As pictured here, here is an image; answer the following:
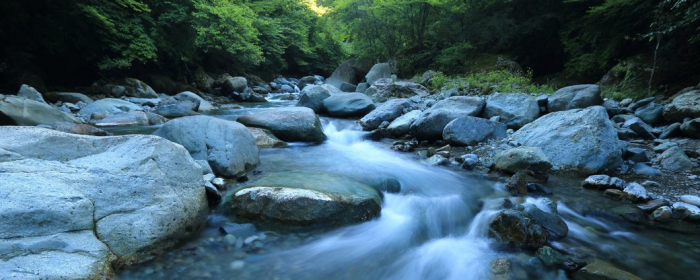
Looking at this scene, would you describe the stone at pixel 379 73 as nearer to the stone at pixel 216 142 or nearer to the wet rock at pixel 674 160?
the stone at pixel 216 142

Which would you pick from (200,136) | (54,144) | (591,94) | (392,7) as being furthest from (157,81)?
(591,94)

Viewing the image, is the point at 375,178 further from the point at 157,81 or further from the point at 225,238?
the point at 157,81

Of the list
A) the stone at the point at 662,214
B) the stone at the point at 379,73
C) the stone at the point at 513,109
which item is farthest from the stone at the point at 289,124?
the stone at the point at 379,73

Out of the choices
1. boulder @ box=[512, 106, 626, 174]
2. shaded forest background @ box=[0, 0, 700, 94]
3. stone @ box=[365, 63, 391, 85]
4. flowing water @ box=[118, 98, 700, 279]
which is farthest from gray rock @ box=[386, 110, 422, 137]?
stone @ box=[365, 63, 391, 85]

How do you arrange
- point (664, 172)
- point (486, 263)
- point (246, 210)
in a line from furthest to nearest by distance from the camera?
point (664, 172), point (246, 210), point (486, 263)

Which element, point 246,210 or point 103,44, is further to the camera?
point 103,44

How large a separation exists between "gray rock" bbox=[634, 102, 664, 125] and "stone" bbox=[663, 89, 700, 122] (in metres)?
0.18

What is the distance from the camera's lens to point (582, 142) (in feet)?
17.0

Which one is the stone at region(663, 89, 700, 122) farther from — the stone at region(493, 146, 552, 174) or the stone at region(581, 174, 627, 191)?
the stone at region(493, 146, 552, 174)

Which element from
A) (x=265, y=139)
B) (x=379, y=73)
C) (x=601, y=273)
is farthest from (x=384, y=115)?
(x=379, y=73)

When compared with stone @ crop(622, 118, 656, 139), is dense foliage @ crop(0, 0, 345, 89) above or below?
above

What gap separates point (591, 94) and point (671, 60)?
3.48 meters

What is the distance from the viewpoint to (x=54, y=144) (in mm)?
3084

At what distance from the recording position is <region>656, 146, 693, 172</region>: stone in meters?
4.79
